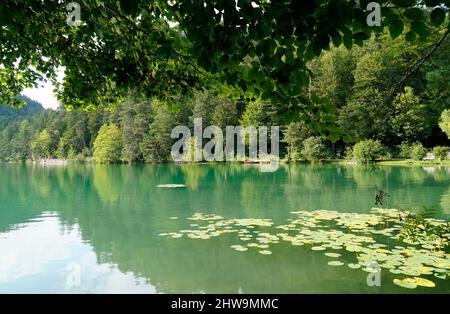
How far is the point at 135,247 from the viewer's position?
912cm

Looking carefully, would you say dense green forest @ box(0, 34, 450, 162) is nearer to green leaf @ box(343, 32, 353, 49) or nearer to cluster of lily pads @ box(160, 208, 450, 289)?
cluster of lily pads @ box(160, 208, 450, 289)

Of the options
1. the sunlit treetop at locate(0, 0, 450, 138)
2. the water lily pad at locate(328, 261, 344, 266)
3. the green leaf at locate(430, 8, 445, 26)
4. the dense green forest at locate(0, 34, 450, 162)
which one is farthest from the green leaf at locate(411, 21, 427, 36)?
the dense green forest at locate(0, 34, 450, 162)

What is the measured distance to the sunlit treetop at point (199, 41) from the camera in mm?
1919

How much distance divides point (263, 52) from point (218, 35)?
0.30 m

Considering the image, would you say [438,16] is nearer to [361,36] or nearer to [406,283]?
[361,36]

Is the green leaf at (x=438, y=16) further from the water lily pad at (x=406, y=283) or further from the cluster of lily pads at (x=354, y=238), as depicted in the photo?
the water lily pad at (x=406, y=283)

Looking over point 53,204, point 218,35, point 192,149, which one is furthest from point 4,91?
point 192,149

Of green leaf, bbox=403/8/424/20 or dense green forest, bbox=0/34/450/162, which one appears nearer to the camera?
green leaf, bbox=403/8/424/20

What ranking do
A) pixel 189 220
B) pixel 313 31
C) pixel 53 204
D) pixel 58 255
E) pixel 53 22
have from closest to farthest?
1. pixel 313 31
2. pixel 53 22
3. pixel 58 255
4. pixel 189 220
5. pixel 53 204

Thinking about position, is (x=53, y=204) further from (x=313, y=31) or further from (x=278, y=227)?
(x=313, y=31)

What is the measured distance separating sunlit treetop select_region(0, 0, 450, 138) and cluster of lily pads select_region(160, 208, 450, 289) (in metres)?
3.14

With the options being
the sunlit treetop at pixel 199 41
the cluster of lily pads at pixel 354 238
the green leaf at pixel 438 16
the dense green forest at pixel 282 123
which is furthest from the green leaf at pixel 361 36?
the dense green forest at pixel 282 123

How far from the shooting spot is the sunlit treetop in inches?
75.5

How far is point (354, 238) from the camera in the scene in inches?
342
